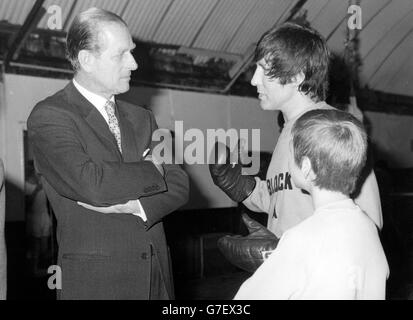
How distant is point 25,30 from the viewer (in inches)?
176

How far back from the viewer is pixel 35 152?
6.63 feet

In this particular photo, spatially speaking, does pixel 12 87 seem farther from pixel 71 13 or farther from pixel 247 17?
pixel 247 17

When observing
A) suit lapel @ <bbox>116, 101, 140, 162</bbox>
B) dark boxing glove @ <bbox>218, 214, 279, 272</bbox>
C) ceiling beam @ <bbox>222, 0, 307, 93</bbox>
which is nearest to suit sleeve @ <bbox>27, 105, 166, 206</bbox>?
suit lapel @ <bbox>116, 101, 140, 162</bbox>

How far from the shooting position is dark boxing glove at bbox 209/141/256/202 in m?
2.60

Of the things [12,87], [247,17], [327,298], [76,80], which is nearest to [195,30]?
[247,17]

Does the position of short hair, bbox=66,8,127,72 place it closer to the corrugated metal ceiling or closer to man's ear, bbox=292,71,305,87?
man's ear, bbox=292,71,305,87

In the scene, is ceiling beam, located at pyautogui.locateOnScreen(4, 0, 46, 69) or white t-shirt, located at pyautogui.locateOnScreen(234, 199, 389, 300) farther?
ceiling beam, located at pyautogui.locateOnScreen(4, 0, 46, 69)

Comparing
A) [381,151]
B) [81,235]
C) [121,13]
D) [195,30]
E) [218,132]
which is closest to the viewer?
[81,235]

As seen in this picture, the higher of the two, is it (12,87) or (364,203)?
(12,87)

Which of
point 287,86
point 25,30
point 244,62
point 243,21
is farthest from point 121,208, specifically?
point 244,62

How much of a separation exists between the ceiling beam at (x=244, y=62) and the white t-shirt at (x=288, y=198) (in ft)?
12.3

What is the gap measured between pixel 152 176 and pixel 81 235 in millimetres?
351

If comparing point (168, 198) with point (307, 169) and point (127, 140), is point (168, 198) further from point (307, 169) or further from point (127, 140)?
point (307, 169)

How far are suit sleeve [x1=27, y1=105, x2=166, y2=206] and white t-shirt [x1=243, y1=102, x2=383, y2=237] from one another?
54 cm
